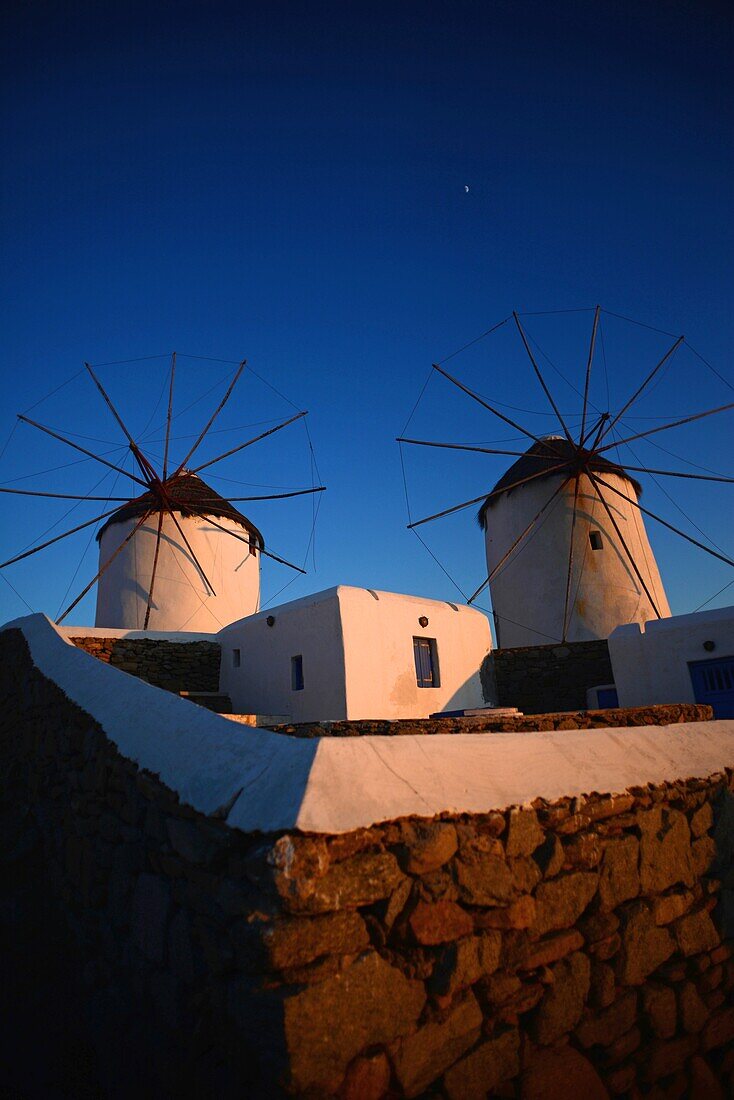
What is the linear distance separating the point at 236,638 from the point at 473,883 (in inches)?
409

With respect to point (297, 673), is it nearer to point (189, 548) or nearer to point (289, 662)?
point (289, 662)

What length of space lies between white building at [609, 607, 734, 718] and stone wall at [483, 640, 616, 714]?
2.88 m

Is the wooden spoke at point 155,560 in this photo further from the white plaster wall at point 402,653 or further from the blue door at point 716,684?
the blue door at point 716,684

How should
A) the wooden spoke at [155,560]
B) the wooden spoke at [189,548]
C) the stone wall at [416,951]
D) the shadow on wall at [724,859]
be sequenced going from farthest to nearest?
the wooden spoke at [189,548], the wooden spoke at [155,560], the shadow on wall at [724,859], the stone wall at [416,951]

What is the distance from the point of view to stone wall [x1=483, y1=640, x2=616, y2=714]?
44.8ft

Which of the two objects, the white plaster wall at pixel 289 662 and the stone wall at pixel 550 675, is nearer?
the white plaster wall at pixel 289 662

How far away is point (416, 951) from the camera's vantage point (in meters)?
2.16

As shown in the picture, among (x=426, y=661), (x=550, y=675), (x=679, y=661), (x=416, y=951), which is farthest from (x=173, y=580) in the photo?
(x=416, y=951)

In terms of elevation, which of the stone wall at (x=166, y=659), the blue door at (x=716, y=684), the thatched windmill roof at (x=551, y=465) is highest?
the thatched windmill roof at (x=551, y=465)

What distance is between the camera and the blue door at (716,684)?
975 cm

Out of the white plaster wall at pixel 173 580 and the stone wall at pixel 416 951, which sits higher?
the white plaster wall at pixel 173 580

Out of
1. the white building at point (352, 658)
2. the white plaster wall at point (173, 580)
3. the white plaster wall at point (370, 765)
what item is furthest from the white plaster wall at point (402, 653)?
the white plaster wall at point (173, 580)

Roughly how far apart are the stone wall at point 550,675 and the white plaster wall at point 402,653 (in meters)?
1.22

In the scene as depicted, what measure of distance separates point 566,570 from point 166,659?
11354 mm
